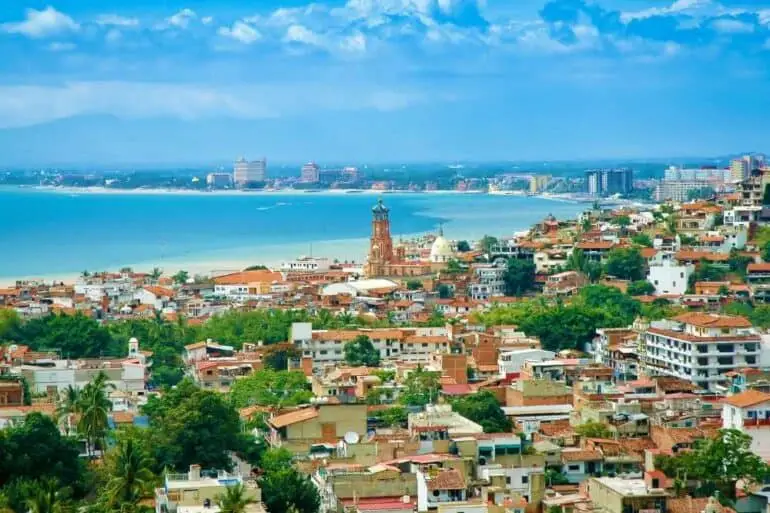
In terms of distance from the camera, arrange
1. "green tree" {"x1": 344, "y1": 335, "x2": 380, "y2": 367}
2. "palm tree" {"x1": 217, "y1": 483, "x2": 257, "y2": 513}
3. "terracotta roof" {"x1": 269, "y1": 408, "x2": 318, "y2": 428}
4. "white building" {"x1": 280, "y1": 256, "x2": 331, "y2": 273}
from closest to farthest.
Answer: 1. "palm tree" {"x1": 217, "y1": 483, "x2": 257, "y2": 513}
2. "terracotta roof" {"x1": 269, "y1": 408, "x2": 318, "y2": 428}
3. "green tree" {"x1": 344, "y1": 335, "x2": 380, "y2": 367}
4. "white building" {"x1": 280, "y1": 256, "x2": 331, "y2": 273}

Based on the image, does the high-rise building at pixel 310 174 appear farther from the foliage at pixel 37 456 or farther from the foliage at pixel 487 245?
the foliage at pixel 37 456

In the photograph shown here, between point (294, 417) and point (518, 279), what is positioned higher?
point (294, 417)

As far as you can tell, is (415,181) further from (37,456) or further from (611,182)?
(37,456)

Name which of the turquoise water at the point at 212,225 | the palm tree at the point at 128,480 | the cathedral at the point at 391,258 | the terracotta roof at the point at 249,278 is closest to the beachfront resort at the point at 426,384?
the palm tree at the point at 128,480

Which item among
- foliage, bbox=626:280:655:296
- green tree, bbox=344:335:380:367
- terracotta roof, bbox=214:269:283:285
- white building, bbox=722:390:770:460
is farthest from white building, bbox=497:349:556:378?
terracotta roof, bbox=214:269:283:285

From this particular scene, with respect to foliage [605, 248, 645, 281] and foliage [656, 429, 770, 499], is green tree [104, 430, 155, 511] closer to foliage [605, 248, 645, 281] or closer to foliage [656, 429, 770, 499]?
foliage [656, 429, 770, 499]

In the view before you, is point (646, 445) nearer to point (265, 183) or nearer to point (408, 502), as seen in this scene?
point (408, 502)

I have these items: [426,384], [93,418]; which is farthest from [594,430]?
[93,418]
